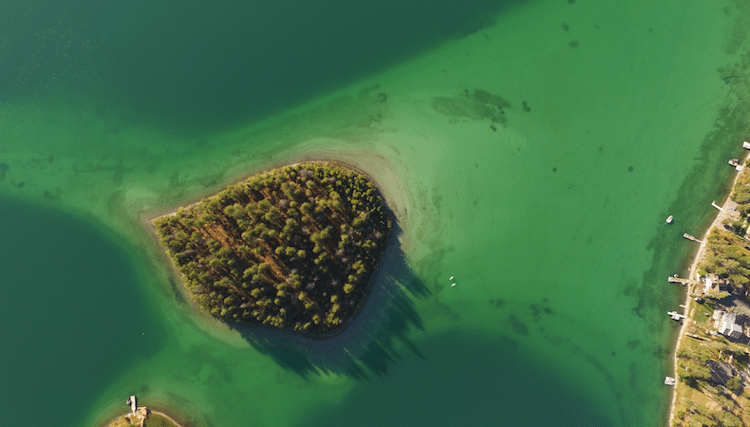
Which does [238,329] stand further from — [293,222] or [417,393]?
[417,393]

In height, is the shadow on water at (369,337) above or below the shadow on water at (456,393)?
above

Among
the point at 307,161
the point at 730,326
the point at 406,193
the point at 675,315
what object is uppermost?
the point at 307,161

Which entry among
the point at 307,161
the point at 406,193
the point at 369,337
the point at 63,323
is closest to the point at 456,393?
the point at 369,337

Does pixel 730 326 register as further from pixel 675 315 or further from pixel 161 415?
pixel 161 415

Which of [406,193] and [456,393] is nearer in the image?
[406,193]

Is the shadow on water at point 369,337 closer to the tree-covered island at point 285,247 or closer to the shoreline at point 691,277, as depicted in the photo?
the tree-covered island at point 285,247

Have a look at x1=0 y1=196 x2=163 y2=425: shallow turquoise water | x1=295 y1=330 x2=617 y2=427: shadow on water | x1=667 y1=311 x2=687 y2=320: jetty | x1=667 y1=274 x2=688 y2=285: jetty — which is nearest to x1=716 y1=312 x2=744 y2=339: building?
x1=667 y1=311 x2=687 y2=320: jetty

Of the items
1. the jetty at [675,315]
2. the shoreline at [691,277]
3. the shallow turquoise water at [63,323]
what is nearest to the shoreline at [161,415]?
the shallow turquoise water at [63,323]

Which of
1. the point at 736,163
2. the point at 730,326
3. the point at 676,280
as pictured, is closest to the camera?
the point at 730,326
